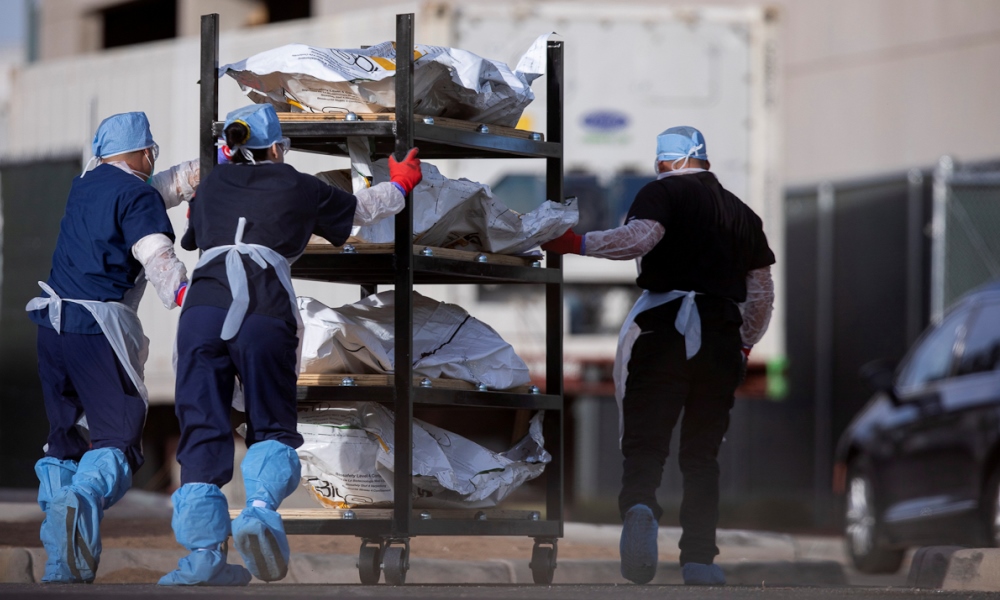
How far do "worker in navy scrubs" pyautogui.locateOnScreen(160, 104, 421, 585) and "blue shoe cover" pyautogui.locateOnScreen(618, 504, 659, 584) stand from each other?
1.48 m

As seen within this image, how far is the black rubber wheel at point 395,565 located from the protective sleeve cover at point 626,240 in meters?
1.52

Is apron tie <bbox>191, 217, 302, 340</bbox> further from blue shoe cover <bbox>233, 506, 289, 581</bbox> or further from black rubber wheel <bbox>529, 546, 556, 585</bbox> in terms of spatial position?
black rubber wheel <bbox>529, 546, 556, 585</bbox>

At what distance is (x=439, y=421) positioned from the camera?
14.4m

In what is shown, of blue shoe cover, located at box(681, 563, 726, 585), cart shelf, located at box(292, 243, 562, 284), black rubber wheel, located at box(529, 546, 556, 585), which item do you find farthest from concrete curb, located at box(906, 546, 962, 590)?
cart shelf, located at box(292, 243, 562, 284)

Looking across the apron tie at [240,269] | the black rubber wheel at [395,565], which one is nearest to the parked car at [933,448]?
the black rubber wheel at [395,565]

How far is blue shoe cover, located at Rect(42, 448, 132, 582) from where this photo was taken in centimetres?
610

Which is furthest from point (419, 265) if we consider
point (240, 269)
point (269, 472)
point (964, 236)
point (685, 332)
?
point (964, 236)

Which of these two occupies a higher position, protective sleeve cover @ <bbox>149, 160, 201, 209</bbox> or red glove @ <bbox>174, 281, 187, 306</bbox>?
protective sleeve cover @ <bbox>149, 160, 201, 209</bbox>

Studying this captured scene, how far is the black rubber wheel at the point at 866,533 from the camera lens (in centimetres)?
1136

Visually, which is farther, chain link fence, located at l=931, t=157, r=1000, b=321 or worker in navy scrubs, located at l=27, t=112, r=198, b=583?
chain link fence, located at l=931, t=157, r=1000, b=321

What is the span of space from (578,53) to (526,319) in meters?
2.31

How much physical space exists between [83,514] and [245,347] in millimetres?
892

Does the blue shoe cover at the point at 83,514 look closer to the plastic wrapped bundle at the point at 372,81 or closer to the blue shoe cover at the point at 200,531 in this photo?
the blue shoe cover at the point at 200,531

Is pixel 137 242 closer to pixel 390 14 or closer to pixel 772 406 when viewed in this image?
pixel 390 14
